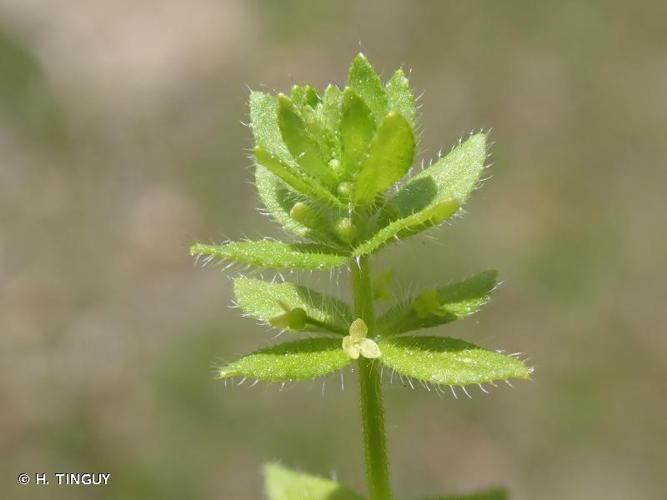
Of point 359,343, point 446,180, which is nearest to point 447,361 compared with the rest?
point 359,343

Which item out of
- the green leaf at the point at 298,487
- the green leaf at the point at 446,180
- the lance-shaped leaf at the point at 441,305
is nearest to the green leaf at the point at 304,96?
the green leaf at the point at 446,180

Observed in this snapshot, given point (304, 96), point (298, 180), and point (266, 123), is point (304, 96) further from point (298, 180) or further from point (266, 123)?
point (298, 180)

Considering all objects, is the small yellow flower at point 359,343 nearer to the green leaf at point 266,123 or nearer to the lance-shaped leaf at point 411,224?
the lance-shaped leaf at point 411,224

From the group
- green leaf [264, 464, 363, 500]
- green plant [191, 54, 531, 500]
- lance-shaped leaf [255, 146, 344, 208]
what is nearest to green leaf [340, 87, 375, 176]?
green plant [191, 54, 531, 500]

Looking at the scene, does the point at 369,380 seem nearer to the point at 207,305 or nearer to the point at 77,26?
the point at 207,305

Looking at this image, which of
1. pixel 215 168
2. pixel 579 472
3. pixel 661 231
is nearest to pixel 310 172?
pixel 579 472

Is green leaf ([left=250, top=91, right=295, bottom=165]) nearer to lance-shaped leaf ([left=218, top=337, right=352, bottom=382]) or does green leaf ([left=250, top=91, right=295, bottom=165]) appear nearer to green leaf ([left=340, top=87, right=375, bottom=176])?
green leaf ([left=340, top=87, right=375, bottom=176])
